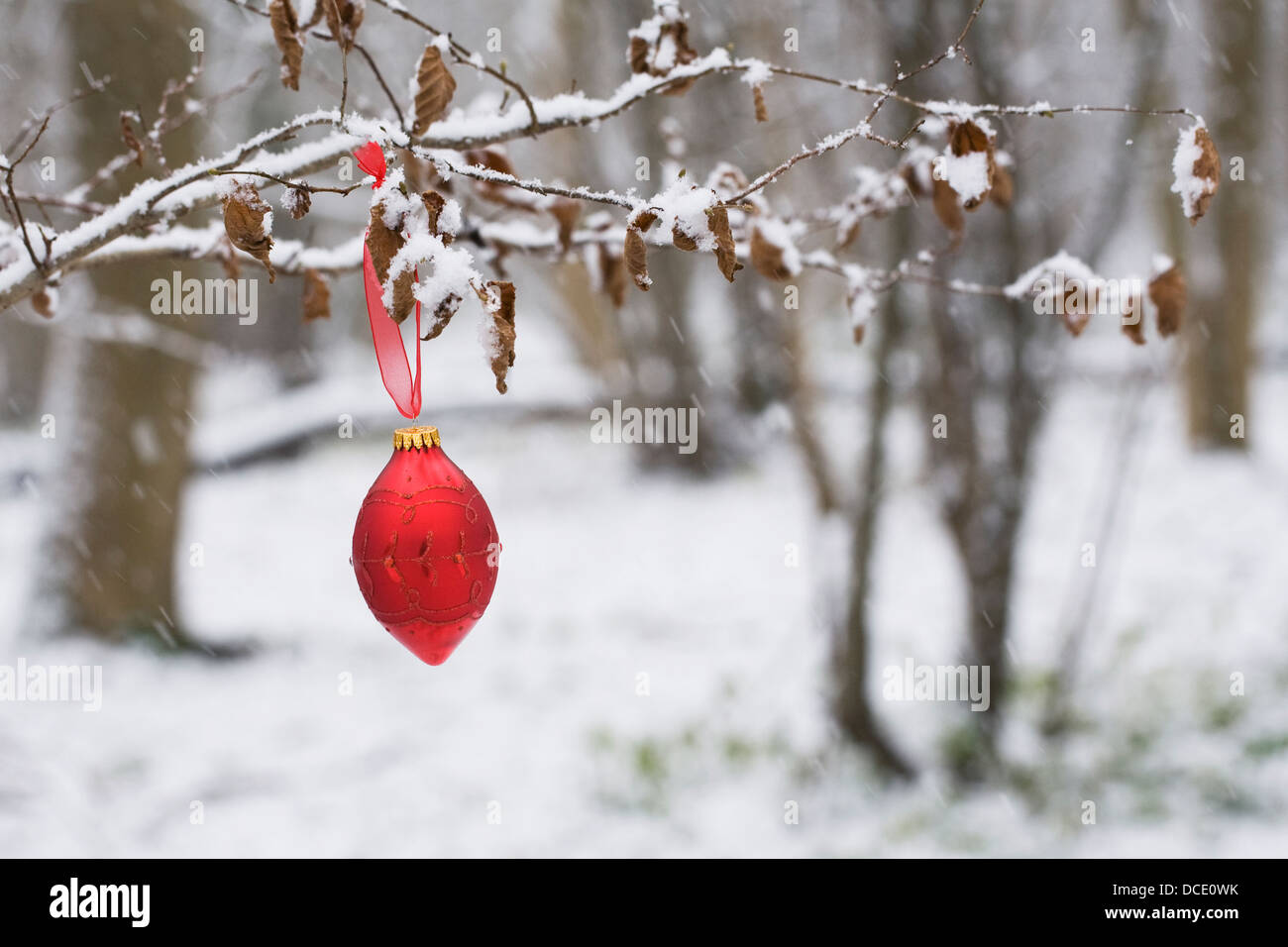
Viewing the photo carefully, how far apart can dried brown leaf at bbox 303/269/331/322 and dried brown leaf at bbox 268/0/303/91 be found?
2.26ft

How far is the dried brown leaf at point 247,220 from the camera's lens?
1.31m

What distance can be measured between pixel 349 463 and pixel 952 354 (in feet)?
29.6

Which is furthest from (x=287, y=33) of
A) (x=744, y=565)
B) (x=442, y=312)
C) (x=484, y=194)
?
(x=744, y=565)

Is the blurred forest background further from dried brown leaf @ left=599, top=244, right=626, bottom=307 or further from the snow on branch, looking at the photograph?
dried brown leaf @ left=599, top=244, right=626, bottom=307

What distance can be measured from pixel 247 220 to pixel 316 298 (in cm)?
95

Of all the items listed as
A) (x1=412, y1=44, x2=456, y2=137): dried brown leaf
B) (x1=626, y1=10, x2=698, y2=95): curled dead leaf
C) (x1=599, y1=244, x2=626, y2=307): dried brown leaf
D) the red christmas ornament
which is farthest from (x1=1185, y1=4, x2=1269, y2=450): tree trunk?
the red christmas ornament

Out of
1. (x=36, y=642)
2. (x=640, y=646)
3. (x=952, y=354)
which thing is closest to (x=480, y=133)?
(x=952, y=354)

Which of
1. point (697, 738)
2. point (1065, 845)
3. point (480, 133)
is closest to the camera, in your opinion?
point (480, 133)

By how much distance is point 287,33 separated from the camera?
1.51 meters

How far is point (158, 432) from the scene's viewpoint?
625 centimetres

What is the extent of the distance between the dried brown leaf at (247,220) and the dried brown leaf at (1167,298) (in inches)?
63.8

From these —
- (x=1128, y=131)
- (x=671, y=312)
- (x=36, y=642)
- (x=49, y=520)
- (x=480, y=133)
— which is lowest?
(x=36, y=642)

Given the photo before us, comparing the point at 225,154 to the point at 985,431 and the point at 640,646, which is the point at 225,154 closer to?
the point at 985,431

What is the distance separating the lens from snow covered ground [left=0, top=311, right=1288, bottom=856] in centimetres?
437
